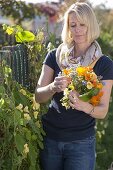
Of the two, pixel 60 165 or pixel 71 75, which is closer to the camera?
pixel 71 75

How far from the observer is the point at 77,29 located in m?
3.48

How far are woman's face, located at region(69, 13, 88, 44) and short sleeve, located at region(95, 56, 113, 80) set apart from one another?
0.65 ft

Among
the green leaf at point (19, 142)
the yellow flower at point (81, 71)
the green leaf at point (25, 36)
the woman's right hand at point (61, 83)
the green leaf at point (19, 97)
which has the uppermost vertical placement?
the green leaf at point (25, 36)

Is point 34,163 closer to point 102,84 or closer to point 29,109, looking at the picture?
point 29,109

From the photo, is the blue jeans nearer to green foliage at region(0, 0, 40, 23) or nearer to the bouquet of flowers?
the bouquet of flowers

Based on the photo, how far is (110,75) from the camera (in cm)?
343

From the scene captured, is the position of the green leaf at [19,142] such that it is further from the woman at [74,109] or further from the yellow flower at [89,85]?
the yellow flower at [89,85]

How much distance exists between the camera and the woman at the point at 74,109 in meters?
3.45

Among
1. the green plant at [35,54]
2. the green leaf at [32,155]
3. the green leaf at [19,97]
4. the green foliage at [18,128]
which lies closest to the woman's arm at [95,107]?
the green foliage at [18,128]

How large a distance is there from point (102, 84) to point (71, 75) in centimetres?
26

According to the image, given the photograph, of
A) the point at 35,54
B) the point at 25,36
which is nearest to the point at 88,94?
the point at 25,36

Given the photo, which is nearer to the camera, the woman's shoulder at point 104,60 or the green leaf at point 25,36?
the woman's shoulder at point 104,60

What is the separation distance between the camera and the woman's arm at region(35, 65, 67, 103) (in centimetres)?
327

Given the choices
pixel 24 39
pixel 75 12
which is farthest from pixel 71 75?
pixel 24 39
